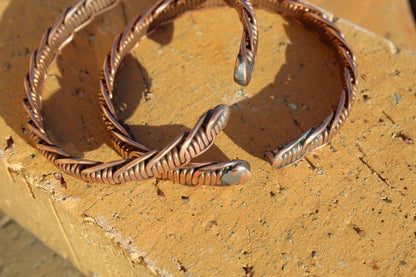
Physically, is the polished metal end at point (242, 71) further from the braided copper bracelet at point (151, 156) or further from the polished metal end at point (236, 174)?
the polished metal end at point (236, 174)

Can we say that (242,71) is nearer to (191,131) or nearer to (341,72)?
(191,131)

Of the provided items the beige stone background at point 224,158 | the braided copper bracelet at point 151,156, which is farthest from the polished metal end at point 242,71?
the beige stone background at point 224,158

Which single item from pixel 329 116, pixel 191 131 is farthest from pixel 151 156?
pixel 329 116

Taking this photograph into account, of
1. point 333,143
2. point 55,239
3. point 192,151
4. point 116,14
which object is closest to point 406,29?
point 333,143

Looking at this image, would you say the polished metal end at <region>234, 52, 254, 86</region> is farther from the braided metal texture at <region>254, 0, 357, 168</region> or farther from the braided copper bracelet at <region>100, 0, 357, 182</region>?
the braided metal texture at <region>254, 0, 357, 168</region>

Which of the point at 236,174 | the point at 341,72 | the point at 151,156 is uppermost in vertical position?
the point at 151,156

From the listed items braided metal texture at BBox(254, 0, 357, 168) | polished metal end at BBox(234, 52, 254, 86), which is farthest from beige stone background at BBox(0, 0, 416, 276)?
polished metal end at BBox(234, 52, 254, 86)

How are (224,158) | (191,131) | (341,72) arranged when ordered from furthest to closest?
1. (341,72)
2. (224,158)
3. (191,131)

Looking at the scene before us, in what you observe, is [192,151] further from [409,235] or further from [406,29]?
[406,29]
